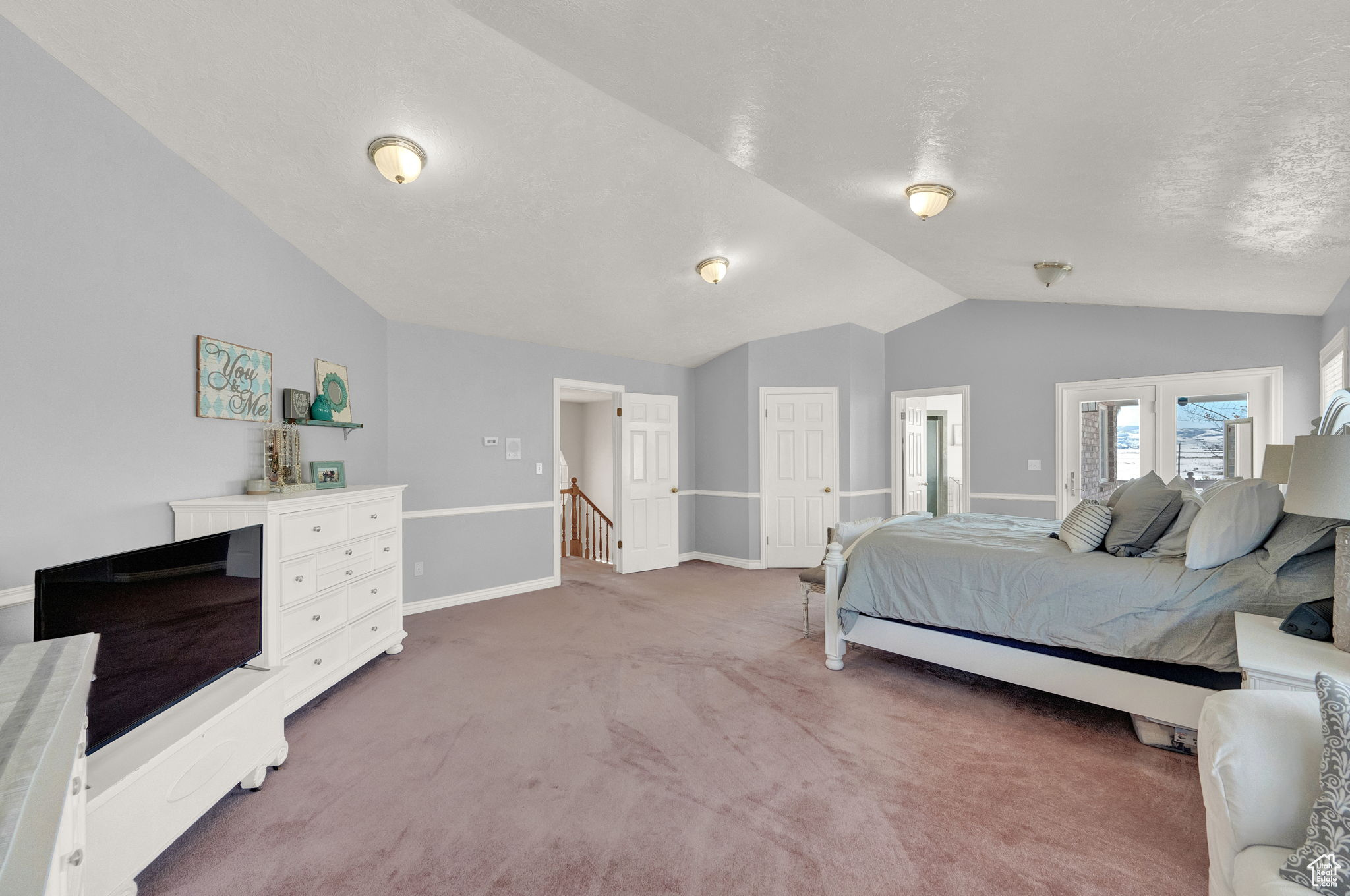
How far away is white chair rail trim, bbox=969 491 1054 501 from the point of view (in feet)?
18.9

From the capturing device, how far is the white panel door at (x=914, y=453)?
6.69 m

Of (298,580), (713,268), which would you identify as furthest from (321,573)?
(713,268)

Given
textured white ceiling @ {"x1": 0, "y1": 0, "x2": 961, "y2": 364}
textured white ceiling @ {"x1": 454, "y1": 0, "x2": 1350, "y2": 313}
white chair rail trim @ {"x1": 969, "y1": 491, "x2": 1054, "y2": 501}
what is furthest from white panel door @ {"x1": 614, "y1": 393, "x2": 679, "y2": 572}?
textured white ceiling @ {"x1": 454, "y1": 0, "x2": 1350, "y2": 313}

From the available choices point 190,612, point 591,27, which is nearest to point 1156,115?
point 591,27

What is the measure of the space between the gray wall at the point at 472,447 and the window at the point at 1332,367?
17.3 feet

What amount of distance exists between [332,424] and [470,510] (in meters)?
1.55

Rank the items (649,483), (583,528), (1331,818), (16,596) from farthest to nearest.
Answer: (583,528), (649,483), (16,596), (1331,818)

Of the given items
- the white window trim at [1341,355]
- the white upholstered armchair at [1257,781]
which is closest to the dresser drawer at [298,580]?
the white upholstered armchair at [1257,781]

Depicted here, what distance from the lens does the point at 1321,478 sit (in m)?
1.78

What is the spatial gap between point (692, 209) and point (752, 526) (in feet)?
12.3

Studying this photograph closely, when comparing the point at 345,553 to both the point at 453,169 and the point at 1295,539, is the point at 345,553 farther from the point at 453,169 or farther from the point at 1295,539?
the point at 1295,539

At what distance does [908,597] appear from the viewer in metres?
3.24

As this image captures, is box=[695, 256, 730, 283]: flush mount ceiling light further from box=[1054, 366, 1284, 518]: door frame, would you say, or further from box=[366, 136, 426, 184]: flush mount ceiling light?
box=[1054, 366, 1284, 518]: door frame

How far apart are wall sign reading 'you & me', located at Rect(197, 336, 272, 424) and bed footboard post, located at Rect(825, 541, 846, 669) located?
332 centimetres
